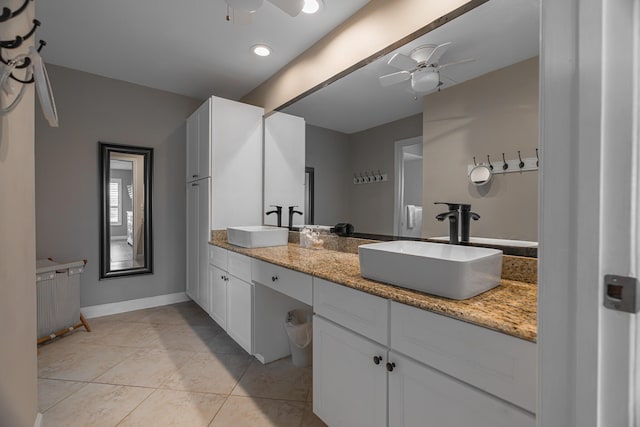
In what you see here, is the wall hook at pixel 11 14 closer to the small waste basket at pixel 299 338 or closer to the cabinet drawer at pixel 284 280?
the cabinet drawer at pixel 284 280

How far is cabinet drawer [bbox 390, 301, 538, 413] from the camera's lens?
2.40 feet

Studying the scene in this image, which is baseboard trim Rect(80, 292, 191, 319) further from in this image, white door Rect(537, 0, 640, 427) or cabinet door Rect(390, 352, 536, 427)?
white door Rect(537, 0, 640, 427)

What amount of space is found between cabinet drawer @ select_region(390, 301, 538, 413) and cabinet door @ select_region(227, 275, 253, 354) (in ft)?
4.13

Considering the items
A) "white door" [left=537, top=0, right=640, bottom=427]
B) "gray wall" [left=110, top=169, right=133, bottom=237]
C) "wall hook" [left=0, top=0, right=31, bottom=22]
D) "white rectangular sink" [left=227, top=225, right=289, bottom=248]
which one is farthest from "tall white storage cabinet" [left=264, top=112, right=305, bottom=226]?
Result: "white door" [left=537, top=0, right=640, bottom=427]

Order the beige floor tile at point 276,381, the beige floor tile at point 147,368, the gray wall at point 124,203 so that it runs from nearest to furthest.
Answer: the beige floor tile at point 276,381 < the beige floor tile at point 147,368 < the gray wall at point 124,203

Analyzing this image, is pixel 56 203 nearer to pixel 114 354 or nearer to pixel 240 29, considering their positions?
pixel 114 354

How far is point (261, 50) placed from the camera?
2.38 m

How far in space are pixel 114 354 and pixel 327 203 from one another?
1.99m

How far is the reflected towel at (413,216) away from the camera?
158cm

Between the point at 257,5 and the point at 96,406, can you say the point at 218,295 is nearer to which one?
the point at 96,406

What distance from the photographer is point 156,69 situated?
2746 mm

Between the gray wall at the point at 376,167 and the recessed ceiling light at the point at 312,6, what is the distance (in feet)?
2.66

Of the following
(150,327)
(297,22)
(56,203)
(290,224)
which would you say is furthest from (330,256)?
(56,203)

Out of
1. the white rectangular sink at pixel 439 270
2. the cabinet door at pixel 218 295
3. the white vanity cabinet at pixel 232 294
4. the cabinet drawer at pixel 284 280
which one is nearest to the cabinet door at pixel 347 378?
the cabinet drawer at pixel 284 280
